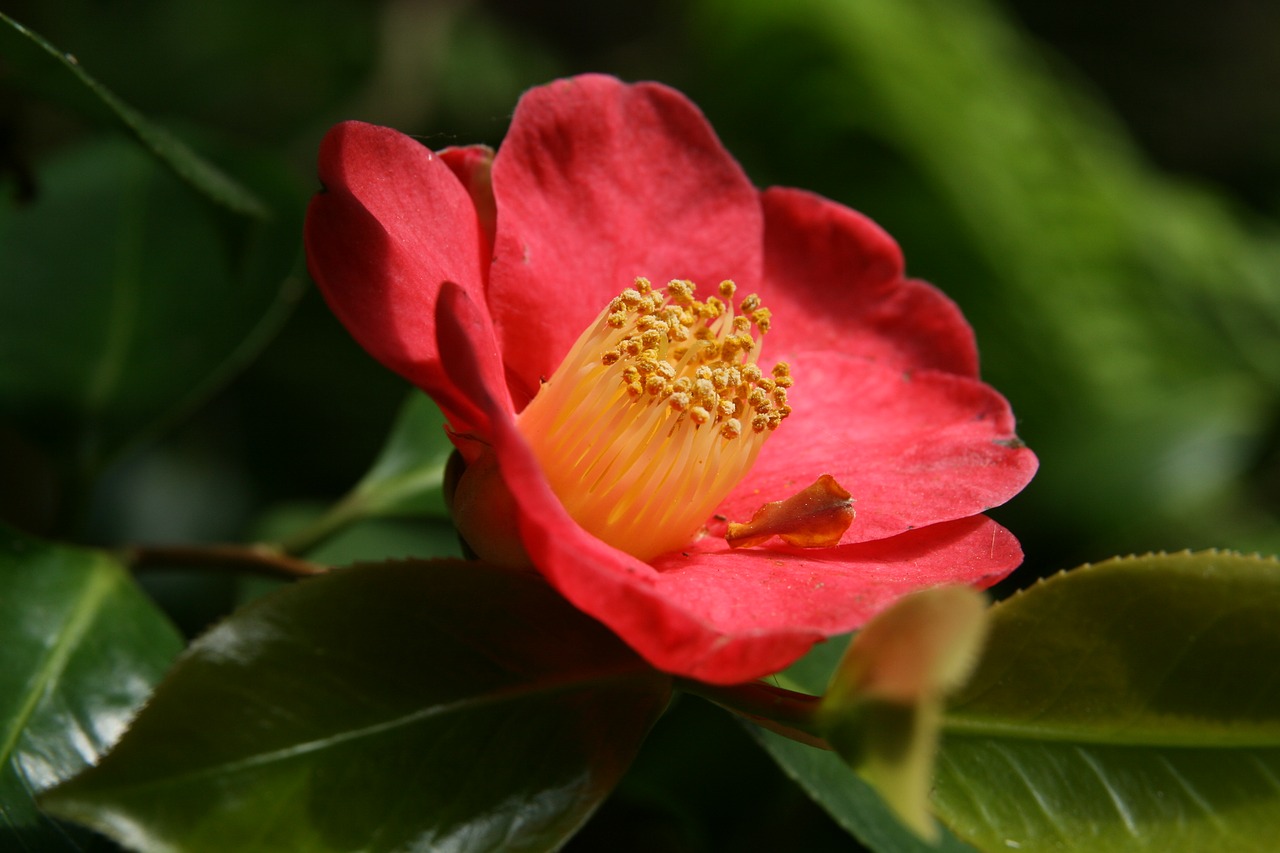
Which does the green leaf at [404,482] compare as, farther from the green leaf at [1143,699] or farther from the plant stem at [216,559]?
the green leaf at [1143,699]

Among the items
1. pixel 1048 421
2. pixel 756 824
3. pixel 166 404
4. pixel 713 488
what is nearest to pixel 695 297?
pixel 713 488

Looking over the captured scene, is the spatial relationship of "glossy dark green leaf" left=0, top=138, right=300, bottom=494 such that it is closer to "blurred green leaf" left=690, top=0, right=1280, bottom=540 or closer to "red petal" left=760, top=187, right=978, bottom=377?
"red petal" left=760, top=187, right=978, bottom=377

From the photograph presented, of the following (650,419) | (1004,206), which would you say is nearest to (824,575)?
(650,419)

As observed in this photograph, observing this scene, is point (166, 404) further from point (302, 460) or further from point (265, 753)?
point (302, 460)

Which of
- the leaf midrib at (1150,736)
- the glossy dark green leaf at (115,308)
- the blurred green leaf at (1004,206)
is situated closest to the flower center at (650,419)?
the leaf midrib at (1150,736)

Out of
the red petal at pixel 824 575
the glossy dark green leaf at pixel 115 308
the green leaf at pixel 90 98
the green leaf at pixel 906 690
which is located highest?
the green leaf at pixel 90 98

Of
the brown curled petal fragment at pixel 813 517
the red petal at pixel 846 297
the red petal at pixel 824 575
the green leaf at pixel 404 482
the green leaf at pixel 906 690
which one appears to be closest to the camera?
the green leaf at pixel 906 690
